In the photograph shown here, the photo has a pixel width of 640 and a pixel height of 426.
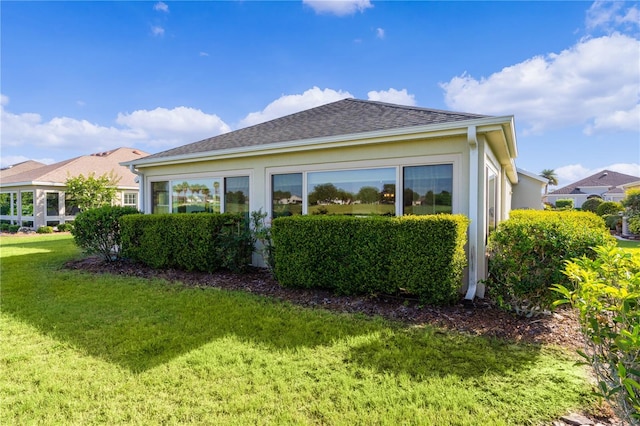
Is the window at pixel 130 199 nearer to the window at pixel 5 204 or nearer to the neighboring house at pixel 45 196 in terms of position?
the neighboring house at pixel 45 196

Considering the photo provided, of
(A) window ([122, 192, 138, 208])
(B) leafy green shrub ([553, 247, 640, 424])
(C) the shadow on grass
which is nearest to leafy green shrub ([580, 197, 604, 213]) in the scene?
(C) the shadow on grass

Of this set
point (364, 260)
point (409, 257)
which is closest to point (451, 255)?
point (409, 257)

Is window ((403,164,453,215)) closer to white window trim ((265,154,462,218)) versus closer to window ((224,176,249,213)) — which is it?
white window trim ((265,154,462,218))

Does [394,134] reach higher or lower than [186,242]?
higher

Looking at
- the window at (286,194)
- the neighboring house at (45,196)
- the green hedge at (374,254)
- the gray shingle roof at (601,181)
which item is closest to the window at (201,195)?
the window at (286,194)

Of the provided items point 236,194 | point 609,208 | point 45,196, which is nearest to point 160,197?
point 236,194

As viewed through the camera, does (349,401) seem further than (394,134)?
No

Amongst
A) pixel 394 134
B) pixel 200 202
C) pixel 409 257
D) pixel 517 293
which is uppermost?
pixel 394 134

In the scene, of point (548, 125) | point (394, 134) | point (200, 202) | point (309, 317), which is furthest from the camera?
point (548, 125)

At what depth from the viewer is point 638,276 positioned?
1836 mm

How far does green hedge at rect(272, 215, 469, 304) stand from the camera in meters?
4.66

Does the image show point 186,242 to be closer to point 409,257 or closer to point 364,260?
point 364,260

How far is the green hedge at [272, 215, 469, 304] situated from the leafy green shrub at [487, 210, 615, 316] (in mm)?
568

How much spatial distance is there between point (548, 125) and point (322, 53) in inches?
655
